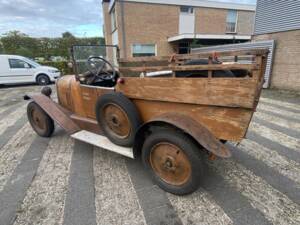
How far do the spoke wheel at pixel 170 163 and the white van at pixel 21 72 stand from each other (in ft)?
36.5

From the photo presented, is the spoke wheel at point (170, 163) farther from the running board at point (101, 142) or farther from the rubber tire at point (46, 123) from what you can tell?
the rubber tire at point (46, 123)

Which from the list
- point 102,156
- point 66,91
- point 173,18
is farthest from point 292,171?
point 173,18

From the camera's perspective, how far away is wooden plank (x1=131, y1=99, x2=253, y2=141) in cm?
190

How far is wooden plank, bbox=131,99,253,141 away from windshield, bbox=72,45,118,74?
65.4 inches

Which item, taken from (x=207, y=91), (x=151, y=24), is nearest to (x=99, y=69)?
(x=207, y=91)

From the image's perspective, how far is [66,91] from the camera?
3.67 m

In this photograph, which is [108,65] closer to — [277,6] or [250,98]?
[250,98]

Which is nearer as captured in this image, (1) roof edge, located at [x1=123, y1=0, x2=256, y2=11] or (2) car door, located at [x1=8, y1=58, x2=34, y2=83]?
(2) car door, located at [x1=8, y1=58, x2=34, y2=83]

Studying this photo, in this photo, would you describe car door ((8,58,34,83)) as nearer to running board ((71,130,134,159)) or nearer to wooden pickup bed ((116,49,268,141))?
running board ((71,130,134,159))

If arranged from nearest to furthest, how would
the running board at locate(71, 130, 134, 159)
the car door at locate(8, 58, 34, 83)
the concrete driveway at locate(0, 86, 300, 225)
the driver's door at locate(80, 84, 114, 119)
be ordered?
the concrete driveway at locate(0, 86, 300, 225)
the running board at locate(71, 130, 134, 159)
the driver's door at locate(80, 84, 114, 119)
the car door at locate(8, 58, 34, 83)

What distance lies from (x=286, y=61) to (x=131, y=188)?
28.3 ft

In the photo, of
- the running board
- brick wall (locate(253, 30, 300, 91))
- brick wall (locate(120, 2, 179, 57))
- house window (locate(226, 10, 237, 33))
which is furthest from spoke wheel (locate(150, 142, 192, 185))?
house window (locate(226, 10, 237, 33))

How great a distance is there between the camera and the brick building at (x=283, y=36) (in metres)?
7.67

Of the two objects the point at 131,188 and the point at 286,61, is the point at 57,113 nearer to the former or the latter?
the point at 131,188
